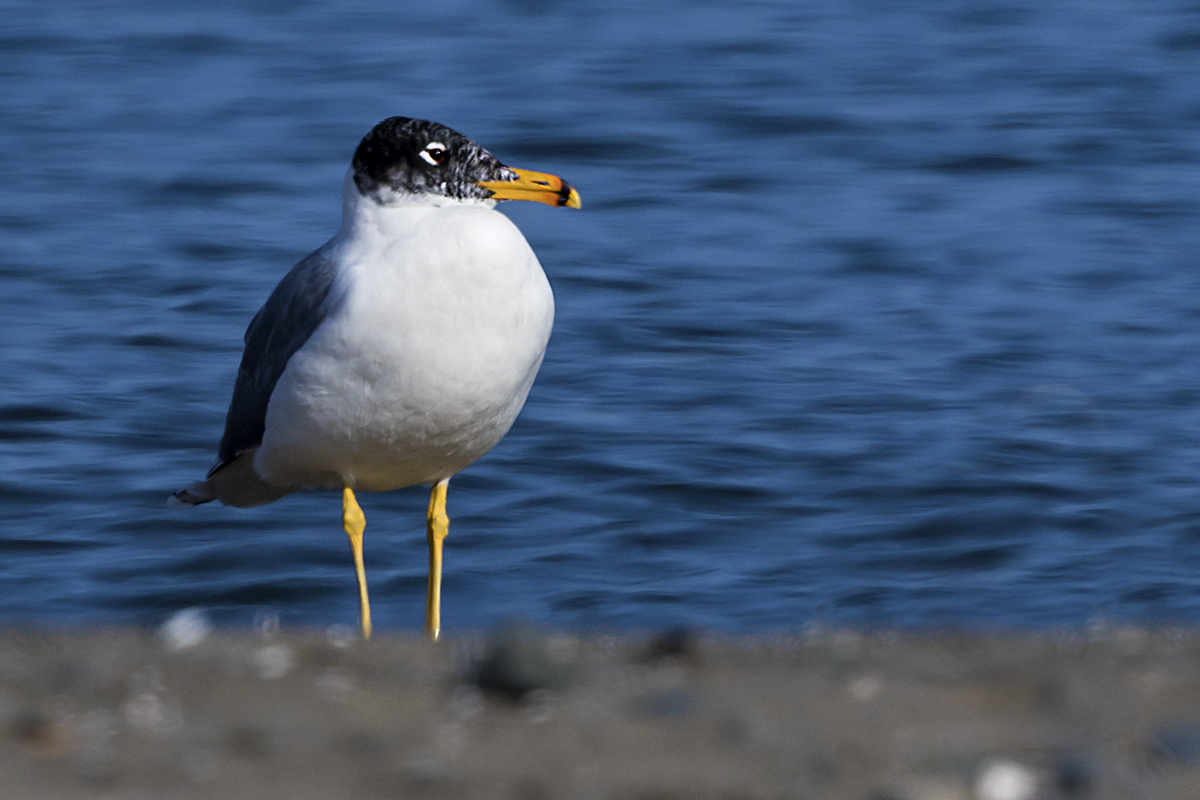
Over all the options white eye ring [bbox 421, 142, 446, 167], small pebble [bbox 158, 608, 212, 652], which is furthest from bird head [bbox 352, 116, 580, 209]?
small pebble [bbox 158, 608, 212, 652]

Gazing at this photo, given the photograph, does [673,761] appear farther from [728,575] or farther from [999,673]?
[728,575]

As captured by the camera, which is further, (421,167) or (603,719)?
(421,167)

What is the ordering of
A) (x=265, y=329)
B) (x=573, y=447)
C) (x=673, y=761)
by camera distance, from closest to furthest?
(x=673, y=761) → (x=265, y=329) → (x=573, y=447)

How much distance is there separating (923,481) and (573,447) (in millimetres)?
1469

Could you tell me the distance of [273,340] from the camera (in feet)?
18.3

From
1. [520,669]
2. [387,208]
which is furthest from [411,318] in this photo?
[520,669]

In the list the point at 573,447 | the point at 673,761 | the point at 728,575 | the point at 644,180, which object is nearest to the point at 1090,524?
the point at 728,575

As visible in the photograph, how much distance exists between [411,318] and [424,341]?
0.23ft

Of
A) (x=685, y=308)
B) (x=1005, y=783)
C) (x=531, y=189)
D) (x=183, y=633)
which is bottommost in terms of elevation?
(x=685, y=308)

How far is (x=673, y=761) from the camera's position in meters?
3.41

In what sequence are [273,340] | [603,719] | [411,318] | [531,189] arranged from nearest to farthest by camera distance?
[603,719] < [411,318] < [531,189] < [273,340]

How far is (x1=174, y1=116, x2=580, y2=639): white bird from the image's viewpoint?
5039mm

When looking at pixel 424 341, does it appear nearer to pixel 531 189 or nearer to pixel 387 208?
pixel 387 208

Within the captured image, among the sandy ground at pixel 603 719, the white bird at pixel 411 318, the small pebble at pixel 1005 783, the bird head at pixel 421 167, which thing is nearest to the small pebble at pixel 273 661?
the sandy ground at pixel 603 719
